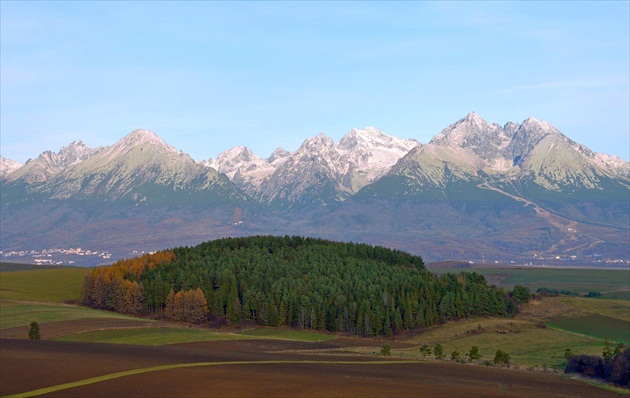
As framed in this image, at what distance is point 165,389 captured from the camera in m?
58.8

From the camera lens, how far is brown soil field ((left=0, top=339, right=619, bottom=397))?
58.0 meters

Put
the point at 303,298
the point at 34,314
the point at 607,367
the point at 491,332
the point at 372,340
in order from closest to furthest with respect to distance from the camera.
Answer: the point at 607,367
the point at 372,340
the point at 491,332
the point at 34,314
the point at 303,298

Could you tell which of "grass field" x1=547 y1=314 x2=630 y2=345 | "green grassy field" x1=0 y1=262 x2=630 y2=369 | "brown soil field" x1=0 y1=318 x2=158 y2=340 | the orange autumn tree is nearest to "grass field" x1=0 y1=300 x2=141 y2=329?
"green grassy field" x1=0 y1=262 x2=630 y2=369

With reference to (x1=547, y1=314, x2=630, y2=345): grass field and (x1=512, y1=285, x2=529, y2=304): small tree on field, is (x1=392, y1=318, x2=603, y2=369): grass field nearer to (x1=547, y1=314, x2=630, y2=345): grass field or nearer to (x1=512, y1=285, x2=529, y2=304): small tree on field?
(x1=547, y1=314, x2=630, y2=345): grass field

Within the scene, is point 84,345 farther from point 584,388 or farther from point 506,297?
point 506,297

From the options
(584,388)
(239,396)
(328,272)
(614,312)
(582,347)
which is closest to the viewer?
(239,396)

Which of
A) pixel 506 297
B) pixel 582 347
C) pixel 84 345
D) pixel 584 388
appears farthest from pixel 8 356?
pixel 506 297

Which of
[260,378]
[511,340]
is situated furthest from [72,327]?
[260,378]

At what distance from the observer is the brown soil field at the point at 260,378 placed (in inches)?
2282

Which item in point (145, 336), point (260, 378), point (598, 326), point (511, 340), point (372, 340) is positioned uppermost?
point (260, 378)

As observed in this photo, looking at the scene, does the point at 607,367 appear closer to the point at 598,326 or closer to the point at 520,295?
the point at 598,326

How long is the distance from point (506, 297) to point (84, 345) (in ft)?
390

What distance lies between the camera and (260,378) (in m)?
63.6

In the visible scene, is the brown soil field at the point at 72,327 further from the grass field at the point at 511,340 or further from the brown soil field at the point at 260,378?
the grass field at the point at 511,340
